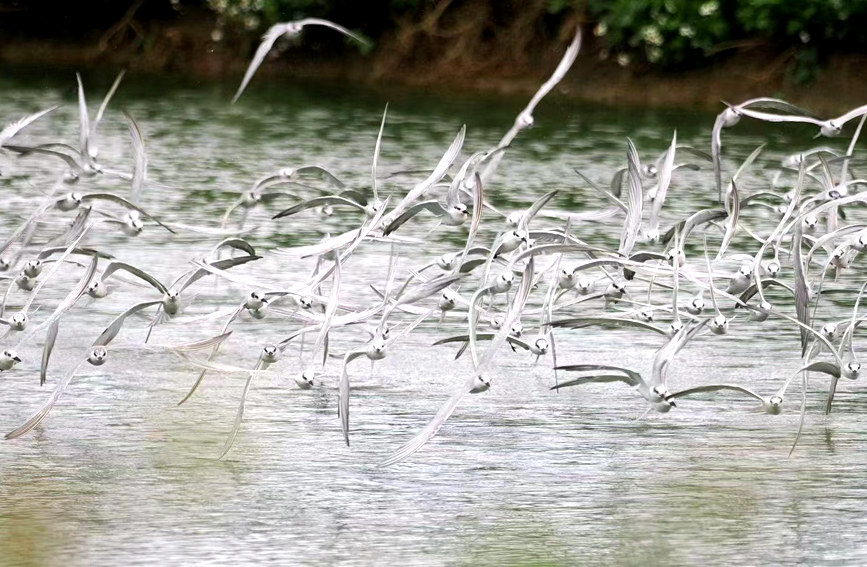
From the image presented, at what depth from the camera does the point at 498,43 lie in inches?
1142

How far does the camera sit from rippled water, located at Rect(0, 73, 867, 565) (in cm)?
616

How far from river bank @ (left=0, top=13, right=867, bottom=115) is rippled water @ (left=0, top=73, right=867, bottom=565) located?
14.1m

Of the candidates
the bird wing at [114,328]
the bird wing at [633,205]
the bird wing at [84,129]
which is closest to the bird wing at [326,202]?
the bird wing at [114,328]

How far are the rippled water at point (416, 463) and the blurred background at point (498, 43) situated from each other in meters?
14.1

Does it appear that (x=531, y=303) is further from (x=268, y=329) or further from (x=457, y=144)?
(x=457, y=144)

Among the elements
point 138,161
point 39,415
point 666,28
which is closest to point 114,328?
point 39,415

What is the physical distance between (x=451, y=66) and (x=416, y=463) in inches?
867

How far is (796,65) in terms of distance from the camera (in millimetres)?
25562

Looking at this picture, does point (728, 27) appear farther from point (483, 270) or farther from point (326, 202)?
point (483, 270)

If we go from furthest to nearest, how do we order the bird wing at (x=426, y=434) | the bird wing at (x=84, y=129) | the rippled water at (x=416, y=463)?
the bird wing at (x=84, y=129), the bird wing at (x=426, y=434), the rippled water at (x=416, y=463)

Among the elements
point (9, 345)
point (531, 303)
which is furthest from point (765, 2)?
point (9, 345)

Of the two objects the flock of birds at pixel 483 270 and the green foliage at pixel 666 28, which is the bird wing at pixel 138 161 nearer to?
the flock of birds at pixel 483 270

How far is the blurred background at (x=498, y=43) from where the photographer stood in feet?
83.1

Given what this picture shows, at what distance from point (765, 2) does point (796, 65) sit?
104 cm
